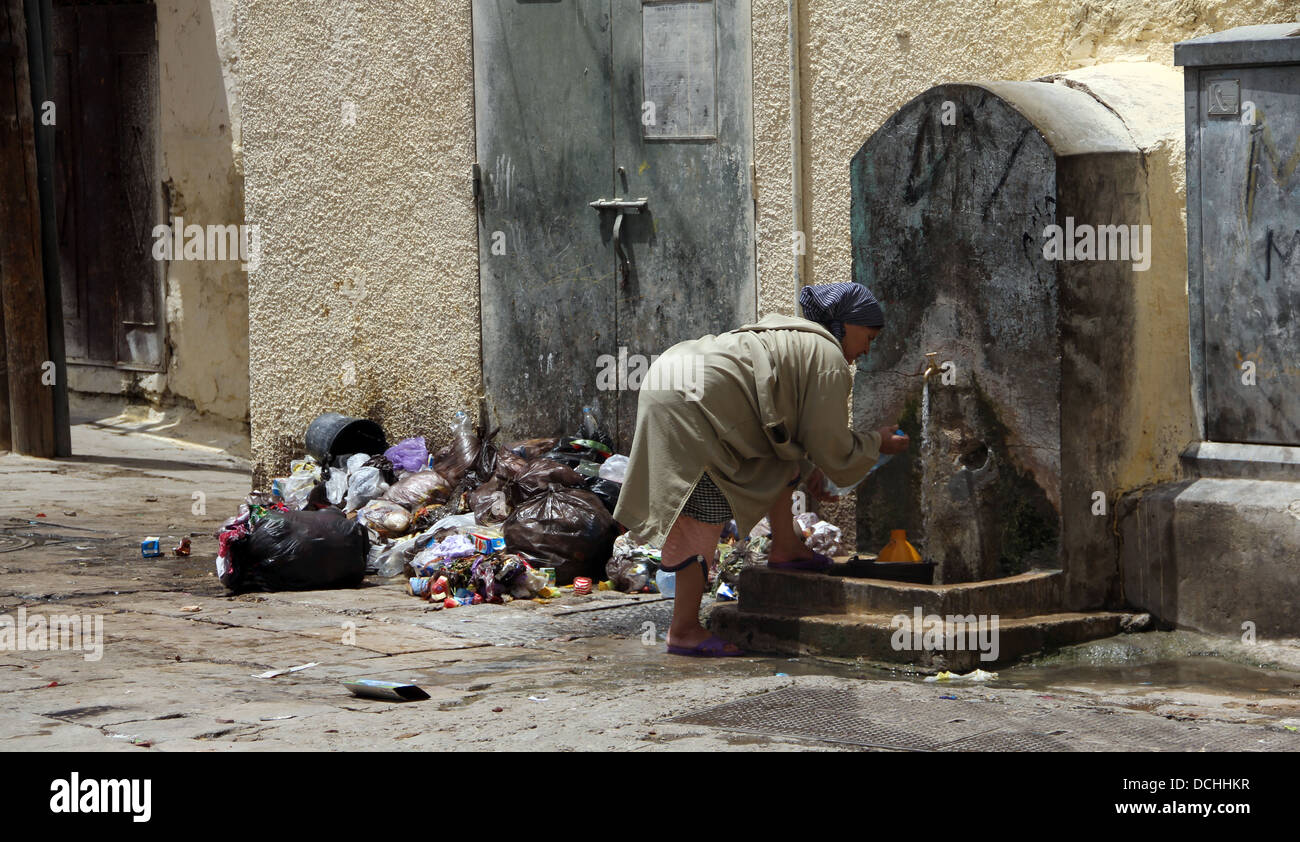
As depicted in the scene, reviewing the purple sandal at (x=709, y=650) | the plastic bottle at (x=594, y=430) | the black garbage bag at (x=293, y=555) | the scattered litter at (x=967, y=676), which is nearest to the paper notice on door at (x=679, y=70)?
the plastic bottle at (x=594, y=430)

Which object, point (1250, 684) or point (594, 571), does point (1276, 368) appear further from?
point (594, 571)

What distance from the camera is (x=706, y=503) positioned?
5711 millimetres

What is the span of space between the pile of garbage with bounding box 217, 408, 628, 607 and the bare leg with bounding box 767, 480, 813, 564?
4.13 ft

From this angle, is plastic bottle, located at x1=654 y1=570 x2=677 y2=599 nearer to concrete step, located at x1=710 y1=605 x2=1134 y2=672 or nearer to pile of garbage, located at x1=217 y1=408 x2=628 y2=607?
pile of garbage, located at x1=217 y1=408 x2=628 y2=607

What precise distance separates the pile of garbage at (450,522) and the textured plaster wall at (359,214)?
1.69 ft

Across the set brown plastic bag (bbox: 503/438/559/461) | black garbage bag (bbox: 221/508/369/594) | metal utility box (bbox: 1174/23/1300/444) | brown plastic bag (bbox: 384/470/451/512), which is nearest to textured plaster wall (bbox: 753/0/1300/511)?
metal utility box (bbox: 1174/23/1300/444)

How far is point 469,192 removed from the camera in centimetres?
873

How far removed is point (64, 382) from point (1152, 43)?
816 centimetres

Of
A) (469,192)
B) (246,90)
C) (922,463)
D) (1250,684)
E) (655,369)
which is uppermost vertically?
(246,90)

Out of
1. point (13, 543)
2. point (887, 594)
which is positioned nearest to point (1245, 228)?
point (887, 594)

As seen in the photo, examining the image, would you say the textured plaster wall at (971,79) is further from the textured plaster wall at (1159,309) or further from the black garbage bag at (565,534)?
the black garbage bag at (565,534)

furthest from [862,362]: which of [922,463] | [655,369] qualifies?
[655,369]

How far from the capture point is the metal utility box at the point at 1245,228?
5.38 meters

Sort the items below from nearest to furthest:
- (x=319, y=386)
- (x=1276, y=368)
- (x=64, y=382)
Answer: (x=1276, y=368)
(x=319, y=386)
(x=64, y=382)
